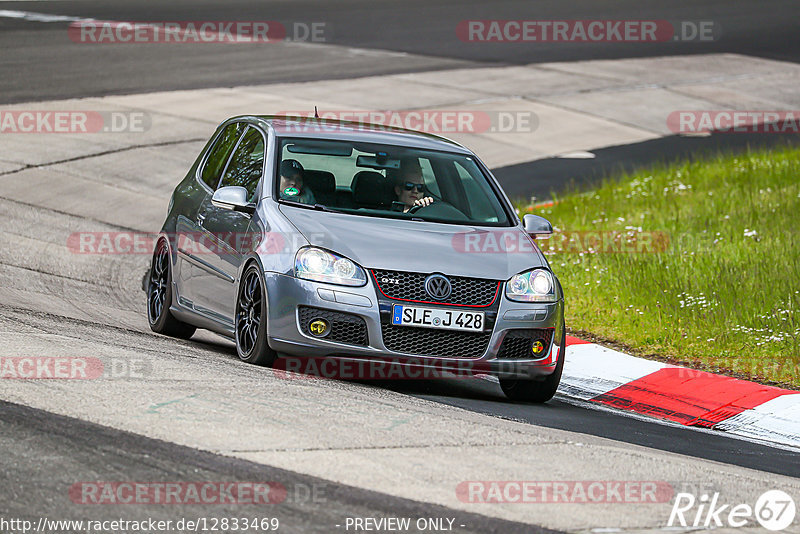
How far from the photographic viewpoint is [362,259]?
7.83 meters

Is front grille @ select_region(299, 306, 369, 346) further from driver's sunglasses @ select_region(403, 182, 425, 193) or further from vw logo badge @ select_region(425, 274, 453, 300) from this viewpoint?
driver's sunglasses @ select_region(403, 182, 425, 193)

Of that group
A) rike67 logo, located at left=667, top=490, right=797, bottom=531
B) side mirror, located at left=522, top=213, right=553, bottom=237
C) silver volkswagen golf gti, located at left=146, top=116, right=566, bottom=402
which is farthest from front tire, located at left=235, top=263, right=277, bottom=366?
rike67 logo, located at left=667, top=490, right=797, bottom=531

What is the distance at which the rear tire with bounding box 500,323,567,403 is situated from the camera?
27.9 feet

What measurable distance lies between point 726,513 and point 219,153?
543 centimetres

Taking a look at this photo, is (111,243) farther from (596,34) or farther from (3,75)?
(596,34)

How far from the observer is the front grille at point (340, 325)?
7.80 meters

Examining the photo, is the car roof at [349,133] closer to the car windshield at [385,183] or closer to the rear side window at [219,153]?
the car windshield at [385,183]

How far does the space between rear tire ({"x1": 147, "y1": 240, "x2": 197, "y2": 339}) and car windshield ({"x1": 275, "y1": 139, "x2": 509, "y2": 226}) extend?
1497 mm

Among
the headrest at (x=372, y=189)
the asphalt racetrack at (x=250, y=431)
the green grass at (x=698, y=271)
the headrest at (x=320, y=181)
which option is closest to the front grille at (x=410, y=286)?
the asphalt racetrack at (x=250, y=431)

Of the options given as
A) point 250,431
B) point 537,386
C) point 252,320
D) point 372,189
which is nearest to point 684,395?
point 537,386

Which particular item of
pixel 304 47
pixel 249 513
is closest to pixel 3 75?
pixel 304 47

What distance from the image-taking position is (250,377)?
7.41 meters

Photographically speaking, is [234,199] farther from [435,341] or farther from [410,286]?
[435,341]

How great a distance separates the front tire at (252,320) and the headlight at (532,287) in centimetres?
152
